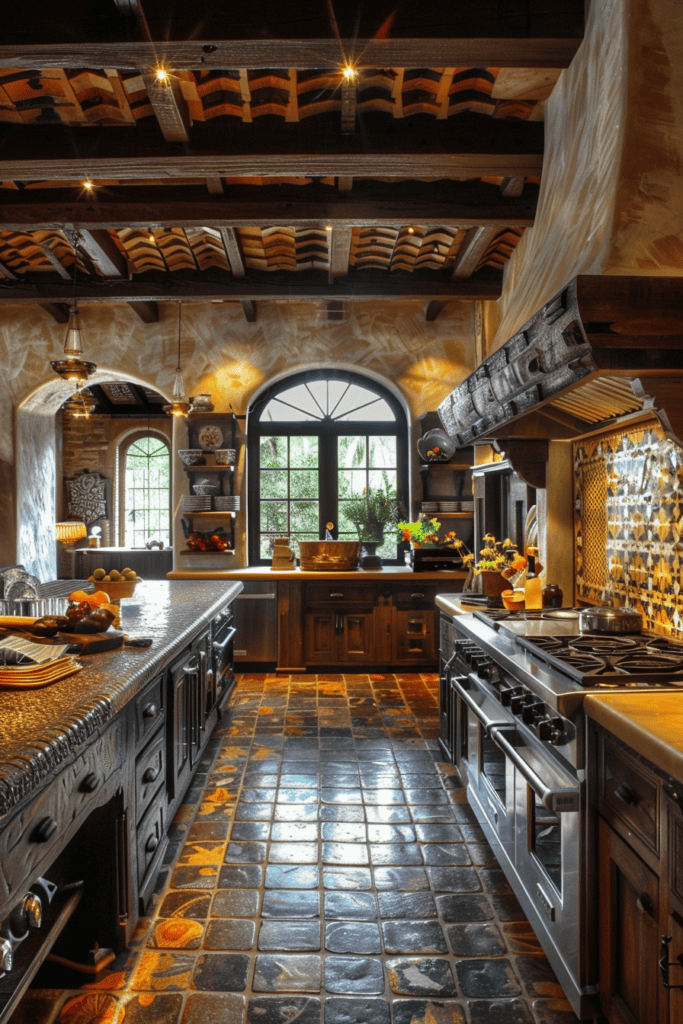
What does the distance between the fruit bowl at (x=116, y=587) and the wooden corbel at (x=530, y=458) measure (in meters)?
2.14

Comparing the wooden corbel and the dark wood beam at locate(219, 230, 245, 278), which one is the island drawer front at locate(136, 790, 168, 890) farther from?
the dark wood beam at locate(219, 230, 245, 278)

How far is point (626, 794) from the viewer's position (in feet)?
5.45

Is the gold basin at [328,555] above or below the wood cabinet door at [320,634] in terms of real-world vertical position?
above

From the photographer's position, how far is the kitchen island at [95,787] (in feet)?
4.74

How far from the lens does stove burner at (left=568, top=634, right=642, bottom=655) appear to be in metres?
2.45

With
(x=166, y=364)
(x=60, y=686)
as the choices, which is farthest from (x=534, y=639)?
(x=166, y=364)

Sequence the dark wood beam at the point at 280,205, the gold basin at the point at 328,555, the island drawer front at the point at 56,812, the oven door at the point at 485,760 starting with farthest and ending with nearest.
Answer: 1. the gold basin at the point at 328,555
2. the dark wood beam at the point at 280,205
3. the oven door at the point at 485,760
4. the island drawer front at the point at 56,812

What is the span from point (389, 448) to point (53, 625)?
5.11 metres

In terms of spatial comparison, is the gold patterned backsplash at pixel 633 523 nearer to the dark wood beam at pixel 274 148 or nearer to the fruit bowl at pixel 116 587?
the dark wood beam at pixel 274 148

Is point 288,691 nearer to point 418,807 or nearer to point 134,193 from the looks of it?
point 418,807

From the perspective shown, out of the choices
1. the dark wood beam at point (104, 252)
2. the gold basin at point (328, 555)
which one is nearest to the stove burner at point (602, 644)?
the gold basin at point (328, 555)

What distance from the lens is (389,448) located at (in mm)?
7352

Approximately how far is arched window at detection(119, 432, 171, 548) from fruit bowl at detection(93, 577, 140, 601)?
838 cm

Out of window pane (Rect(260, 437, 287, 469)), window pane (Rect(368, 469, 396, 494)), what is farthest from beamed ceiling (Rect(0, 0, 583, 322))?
window pane (Rect(368, 469, 396, 494))
